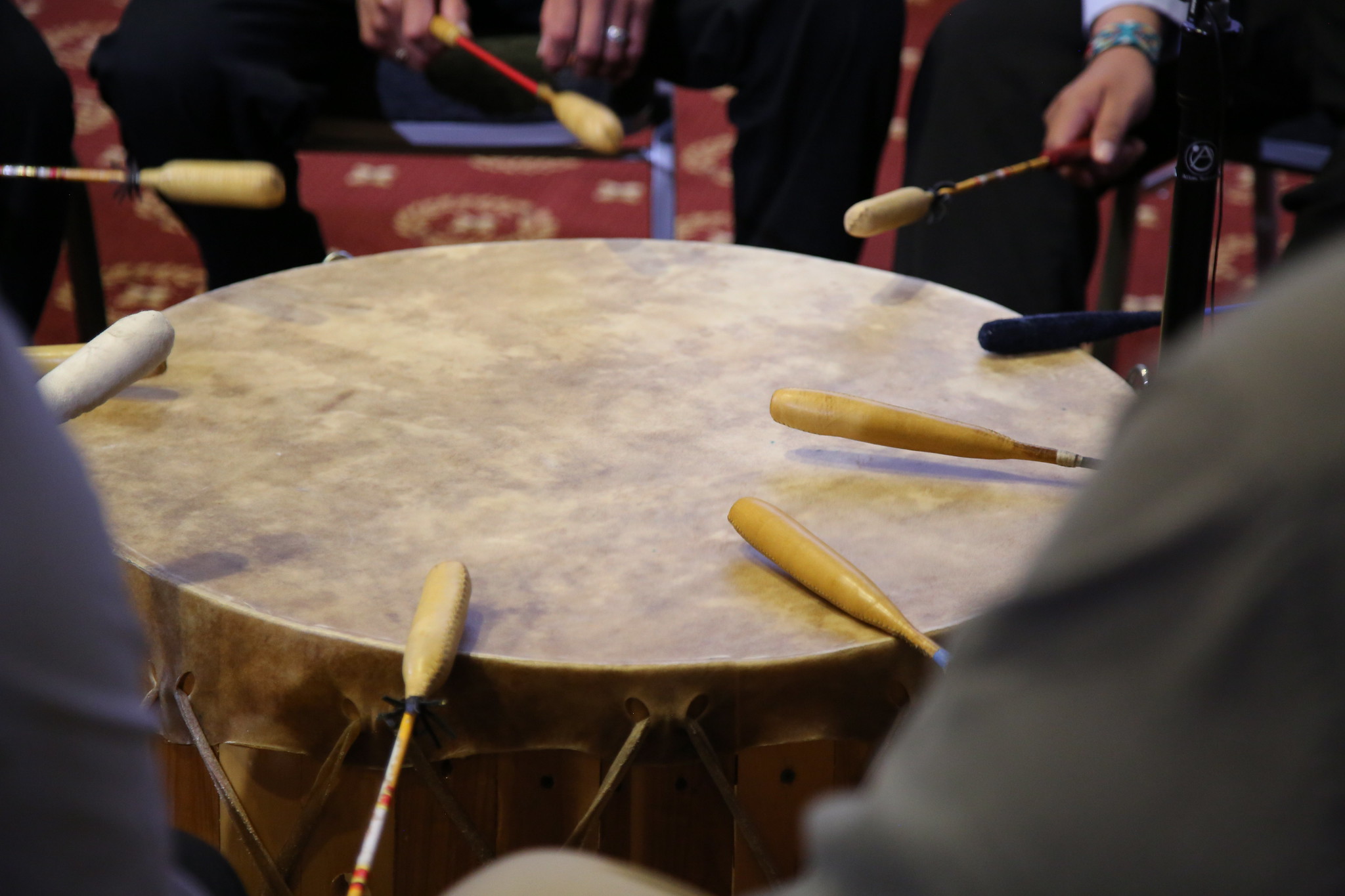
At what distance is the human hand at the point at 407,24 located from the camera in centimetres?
155

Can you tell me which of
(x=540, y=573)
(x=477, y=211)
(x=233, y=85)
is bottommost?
(x=477, y=211)

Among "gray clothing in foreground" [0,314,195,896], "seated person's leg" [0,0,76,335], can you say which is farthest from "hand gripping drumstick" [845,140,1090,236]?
"seated person's leg" [0,0,76,335]

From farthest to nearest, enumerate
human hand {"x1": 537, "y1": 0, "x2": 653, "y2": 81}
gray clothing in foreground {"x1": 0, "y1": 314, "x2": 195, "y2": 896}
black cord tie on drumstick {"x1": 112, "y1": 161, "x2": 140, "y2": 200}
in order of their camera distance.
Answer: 1. human hand {"x1": 537, "y1": 0, "x2": 653, "y2": 81}
2. black cord tie on drumstick {"x1": 112, "y1": 161, "x2": 140, "y2": 200}
3. gray clothing in foreground {"x1": 0, "y1": 314, "x2": 195, "y2": 896}

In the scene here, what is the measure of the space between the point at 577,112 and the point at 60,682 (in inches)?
43.2

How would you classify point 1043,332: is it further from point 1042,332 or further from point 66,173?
point 66,173

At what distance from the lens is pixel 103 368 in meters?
0.80

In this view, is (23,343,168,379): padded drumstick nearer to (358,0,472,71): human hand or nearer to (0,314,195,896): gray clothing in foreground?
(0,314,195,896): gray clothing in foreground

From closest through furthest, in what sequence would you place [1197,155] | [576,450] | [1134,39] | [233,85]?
1. [576,450]
2. [1197,155]
3. [1134,39]
4. [233,85]

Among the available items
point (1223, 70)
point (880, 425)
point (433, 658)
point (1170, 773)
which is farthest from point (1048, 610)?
point (1223, 70)

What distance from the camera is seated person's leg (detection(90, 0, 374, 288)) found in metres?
1.59

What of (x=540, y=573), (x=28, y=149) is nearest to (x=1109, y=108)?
(x=540, y=573)

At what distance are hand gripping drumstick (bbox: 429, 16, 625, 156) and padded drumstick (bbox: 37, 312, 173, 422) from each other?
0.60 metres

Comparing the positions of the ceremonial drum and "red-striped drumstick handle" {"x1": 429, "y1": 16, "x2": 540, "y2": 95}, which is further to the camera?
"red-striped drumstick handle" {"x1": 429, "y1": 16, "x2": 540, "y2": 95}

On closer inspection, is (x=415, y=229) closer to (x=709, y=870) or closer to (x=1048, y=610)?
(x=709, y=870)
